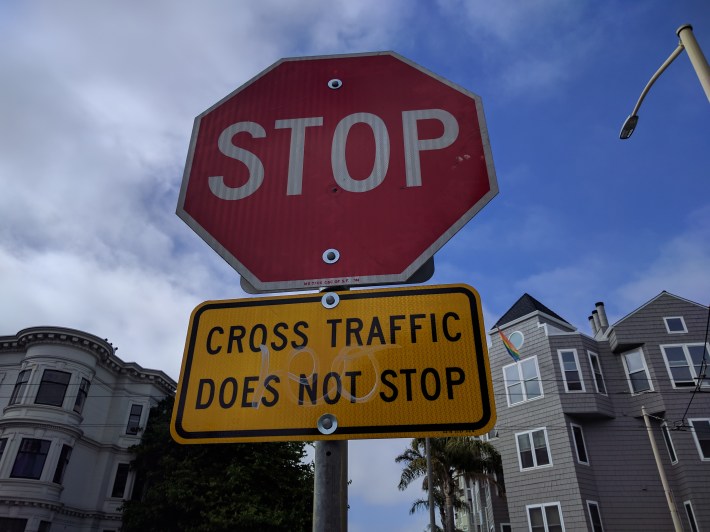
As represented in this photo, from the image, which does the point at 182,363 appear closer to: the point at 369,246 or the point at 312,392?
the point at 312,392

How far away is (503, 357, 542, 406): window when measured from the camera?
24.5m

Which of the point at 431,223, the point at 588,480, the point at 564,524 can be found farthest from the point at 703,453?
the point at 431,223

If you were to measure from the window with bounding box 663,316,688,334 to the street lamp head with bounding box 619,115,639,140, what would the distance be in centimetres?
1946

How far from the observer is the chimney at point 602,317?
93.2 ft

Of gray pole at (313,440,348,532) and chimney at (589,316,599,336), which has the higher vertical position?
chimney at (589,316,599,336)

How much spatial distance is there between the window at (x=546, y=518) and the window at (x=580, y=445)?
2247 millimetres

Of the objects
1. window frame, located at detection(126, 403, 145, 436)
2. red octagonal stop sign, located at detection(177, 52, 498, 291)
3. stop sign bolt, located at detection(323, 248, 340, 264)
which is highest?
window frame, located at detection(126, 403, 145, 436)

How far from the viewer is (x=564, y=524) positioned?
70.7 feet

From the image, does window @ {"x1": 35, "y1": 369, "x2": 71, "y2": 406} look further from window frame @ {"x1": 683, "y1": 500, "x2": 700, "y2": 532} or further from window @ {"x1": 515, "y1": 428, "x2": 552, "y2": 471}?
window frame @ {"x1": 683, "y1": 500, "x2": 700, "y2": 532}

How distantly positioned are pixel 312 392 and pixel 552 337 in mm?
25298

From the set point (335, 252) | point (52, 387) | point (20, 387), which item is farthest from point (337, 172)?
point (20, 387)

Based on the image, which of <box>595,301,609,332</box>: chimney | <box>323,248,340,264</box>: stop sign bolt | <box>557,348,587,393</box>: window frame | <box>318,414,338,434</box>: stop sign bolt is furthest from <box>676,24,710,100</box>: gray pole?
<box>595,301,609,332</box>: chimney

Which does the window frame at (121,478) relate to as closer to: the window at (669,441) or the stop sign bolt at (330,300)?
the window at (669,441)

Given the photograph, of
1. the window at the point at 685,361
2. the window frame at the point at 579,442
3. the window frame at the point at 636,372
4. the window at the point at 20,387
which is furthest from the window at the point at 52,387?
the window at the point at 685,361
